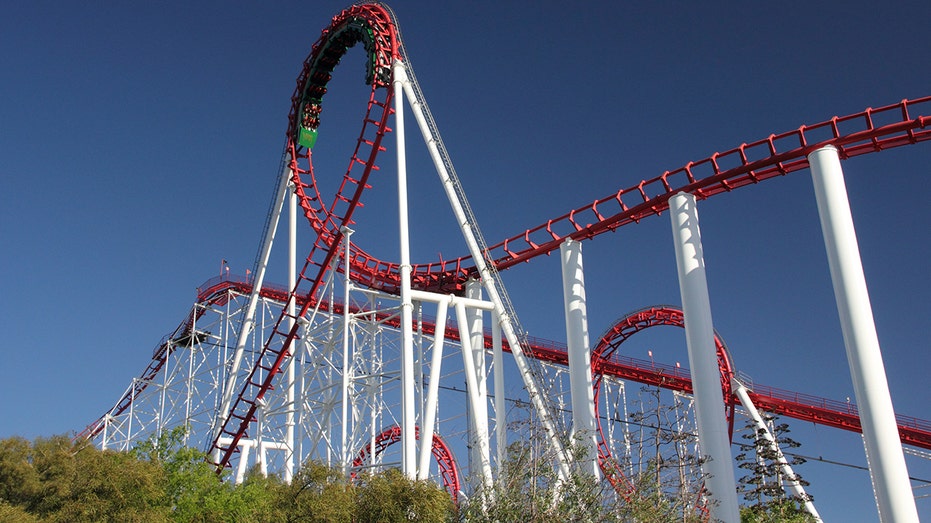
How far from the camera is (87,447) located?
15.5 meters

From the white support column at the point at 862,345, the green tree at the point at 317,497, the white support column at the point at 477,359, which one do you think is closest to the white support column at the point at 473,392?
the white support column at the point at 477,359

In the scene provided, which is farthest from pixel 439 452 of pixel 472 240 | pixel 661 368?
pixel 472 240

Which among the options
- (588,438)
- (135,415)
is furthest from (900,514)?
(135,415)

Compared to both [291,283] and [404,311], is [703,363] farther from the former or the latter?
[291,283]

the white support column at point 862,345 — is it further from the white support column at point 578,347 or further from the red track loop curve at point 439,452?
the red track loop curve at point 439,452

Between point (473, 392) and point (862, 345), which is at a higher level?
point (473, 392)

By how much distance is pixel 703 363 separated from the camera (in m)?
14.3

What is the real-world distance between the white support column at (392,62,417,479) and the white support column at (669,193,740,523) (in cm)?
449

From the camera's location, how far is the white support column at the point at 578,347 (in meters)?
15.9

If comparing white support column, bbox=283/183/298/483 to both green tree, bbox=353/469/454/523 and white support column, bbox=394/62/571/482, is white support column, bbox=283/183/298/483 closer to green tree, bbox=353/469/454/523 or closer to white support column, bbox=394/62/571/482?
white support column, bbox=394/62/571/482

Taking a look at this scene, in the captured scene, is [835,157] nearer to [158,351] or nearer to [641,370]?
[641,370]

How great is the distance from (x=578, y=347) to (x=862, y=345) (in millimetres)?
5223

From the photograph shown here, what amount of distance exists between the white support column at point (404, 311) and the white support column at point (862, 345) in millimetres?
6424

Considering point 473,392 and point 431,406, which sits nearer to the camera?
point 431,406
